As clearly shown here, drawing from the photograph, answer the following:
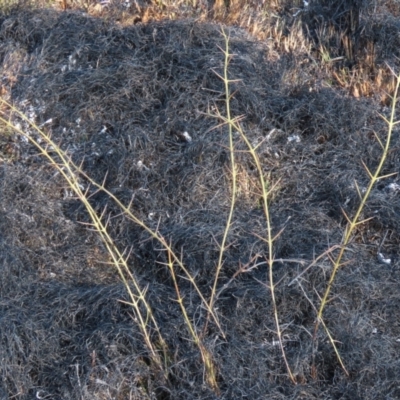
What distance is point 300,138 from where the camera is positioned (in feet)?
14.4

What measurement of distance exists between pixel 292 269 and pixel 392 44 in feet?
6.86

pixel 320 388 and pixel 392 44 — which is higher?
pixel 392 44

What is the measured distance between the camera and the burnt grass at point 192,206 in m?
3.21

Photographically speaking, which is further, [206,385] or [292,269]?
[292,269]

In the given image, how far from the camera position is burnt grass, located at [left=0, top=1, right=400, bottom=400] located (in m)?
3.21

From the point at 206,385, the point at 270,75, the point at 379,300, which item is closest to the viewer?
the point at 206,385

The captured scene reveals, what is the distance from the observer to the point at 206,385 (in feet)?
10.3

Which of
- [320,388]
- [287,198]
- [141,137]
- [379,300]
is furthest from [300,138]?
[320,388]

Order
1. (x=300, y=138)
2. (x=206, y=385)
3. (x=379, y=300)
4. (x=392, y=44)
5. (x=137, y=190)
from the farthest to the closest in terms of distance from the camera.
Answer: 1. (x=392, y=44)
2. (x=300, y=138)
3. (x=137, y=190)
4. (x=379, y=300)
5. (x=206, y=385)

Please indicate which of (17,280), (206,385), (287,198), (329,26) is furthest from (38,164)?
(329,26)

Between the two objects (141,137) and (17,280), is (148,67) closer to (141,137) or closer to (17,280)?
(141,137)

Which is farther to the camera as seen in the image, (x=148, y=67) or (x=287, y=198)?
(x=148, y=67)

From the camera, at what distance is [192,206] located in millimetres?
3984

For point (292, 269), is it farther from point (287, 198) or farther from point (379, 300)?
point (287, 198)
